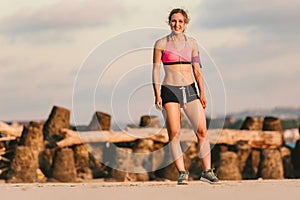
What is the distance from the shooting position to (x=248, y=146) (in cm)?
2584

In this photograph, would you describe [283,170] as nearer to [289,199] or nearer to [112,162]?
[112,162]

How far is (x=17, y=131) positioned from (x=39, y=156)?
75.0 inches

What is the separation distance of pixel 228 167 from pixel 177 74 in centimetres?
1275

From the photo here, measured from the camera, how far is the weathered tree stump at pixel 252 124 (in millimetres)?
27547

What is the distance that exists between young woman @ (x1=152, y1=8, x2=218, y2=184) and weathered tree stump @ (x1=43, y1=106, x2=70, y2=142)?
1392 centimetres

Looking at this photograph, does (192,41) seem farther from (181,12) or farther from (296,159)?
(296,159)

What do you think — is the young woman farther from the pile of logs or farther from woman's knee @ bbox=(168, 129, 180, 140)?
the pile of logs

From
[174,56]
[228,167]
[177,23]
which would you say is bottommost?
[228,167]

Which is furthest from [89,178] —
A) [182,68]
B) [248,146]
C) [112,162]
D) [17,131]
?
[182,68]

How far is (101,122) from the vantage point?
25.5m

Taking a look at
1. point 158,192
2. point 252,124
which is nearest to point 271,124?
point 252,124

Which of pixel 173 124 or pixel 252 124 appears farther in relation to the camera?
pixel 252 124

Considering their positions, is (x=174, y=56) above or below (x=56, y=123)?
above

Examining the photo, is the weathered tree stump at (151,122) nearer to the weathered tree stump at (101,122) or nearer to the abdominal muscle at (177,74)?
the weathered tree stump at (101,122)
